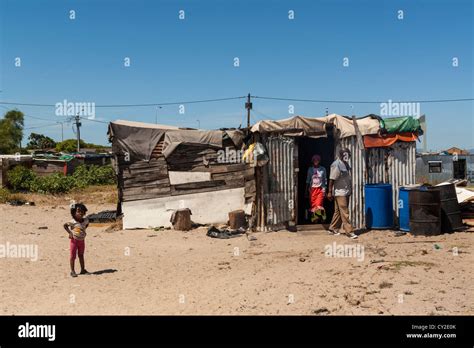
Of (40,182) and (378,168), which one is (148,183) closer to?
(378,168)

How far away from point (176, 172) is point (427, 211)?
6.84 meters

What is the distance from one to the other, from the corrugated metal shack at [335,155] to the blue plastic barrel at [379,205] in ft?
1.37

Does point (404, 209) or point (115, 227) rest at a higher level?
point (404, 209)

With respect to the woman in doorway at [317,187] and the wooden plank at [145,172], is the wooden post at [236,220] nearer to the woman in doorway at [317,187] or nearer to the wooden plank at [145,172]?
the woman in doorway at [317,187]

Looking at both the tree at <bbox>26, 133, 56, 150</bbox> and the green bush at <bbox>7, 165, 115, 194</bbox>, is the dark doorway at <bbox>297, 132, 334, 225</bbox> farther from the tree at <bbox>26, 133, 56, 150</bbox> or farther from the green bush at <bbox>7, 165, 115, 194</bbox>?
the tree at <bbox>26, 133, 56, 150</bbox>

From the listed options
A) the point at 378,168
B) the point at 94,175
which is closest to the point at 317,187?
the point at 378,168

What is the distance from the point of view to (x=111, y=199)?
21625mm

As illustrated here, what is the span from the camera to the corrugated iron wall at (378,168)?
38.4 feet

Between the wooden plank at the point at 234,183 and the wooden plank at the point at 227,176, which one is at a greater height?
the wooden plank at the point at 227,176

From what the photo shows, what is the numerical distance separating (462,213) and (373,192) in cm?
252

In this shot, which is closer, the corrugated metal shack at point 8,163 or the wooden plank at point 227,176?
the wooden plank at point 227,176

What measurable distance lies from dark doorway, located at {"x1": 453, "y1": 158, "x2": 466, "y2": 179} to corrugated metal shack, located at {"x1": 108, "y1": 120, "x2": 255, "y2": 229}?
27.4 meters

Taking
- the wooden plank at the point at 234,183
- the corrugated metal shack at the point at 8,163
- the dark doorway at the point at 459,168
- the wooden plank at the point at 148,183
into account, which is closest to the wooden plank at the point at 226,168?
the wooden plank at the point at 234,183

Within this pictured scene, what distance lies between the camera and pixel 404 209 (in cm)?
1064
